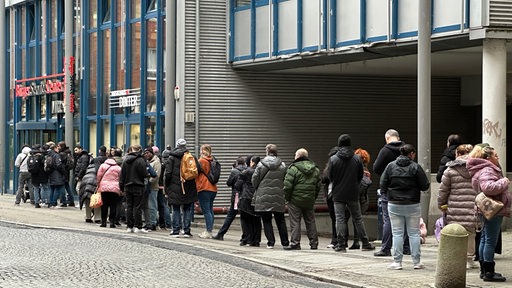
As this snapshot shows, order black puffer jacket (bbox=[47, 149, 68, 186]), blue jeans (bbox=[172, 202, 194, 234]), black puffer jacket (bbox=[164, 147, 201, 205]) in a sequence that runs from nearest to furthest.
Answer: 1. black puffer jacket (bbox=[164, 147, 201, 205])
2. blue jeans (bbox=[172, 202, 194, 234])
3. black puffer jacket (bbox=[47, 149, 68, 186])

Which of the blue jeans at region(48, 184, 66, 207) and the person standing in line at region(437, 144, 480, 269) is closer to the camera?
the person standing in line at region(437, 144, 480, 269)

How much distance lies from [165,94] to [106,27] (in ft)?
19.3

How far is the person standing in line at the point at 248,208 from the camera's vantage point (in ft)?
63.7

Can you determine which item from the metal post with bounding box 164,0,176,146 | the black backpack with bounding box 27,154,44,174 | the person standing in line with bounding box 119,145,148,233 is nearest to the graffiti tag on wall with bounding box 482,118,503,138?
the person standing in line with bounding box 119,145,148,233

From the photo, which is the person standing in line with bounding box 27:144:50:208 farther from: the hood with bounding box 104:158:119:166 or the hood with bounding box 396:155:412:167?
the hood with bounding box 396:155:412:167

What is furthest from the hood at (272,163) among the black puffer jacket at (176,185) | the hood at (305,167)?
the black puffer jacket at (176,185)

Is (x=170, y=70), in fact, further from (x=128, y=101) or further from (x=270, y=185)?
(x=270, y=185)

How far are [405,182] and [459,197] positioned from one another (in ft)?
2.82

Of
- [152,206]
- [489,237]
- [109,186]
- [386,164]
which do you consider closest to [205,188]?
[152,206]

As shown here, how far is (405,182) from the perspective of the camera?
14.7 m

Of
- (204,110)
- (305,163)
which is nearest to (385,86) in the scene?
(204,110)

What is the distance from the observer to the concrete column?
1991 cm

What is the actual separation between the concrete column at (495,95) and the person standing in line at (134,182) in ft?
21.3

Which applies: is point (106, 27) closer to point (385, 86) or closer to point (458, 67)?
point (385, 86)
